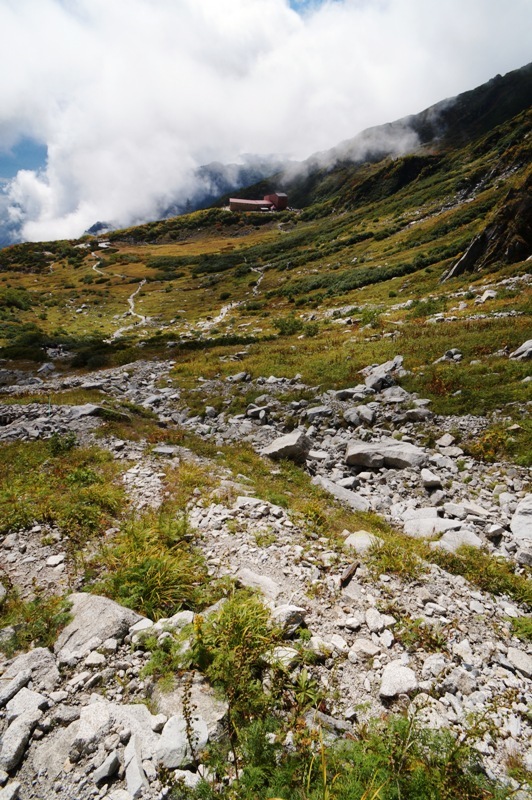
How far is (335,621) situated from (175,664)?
2.42m

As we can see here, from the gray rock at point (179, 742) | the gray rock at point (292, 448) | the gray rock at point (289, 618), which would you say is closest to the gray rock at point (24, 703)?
the gray rock at point (179, 742)

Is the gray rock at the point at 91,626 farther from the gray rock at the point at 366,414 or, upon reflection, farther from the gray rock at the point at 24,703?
the gray rock at the point at 366,414

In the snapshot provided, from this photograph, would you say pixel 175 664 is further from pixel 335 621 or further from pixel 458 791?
pixel 458 791

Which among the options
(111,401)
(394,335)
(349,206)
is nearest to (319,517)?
(111,401)

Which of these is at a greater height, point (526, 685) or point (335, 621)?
point (335, 621)

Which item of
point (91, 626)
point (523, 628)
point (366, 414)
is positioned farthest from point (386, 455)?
point (91, 626)

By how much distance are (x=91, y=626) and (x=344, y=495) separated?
22.3 ft

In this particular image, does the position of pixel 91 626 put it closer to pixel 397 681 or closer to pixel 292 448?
pixel 397 681

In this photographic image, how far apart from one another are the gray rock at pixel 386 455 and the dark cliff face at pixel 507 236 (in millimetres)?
27688

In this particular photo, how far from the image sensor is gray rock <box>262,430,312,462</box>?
485 inches

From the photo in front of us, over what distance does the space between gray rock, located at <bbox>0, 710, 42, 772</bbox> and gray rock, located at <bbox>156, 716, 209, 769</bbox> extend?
145 cm

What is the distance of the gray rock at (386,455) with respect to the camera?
11140mm

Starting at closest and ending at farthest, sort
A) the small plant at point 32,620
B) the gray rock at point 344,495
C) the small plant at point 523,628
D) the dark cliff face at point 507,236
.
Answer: the small plant at point 32,620, the small plant at point 523,628, the gray rock at point 344,495, the dark cliff face at point 507,236

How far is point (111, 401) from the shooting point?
17938 millimetres
